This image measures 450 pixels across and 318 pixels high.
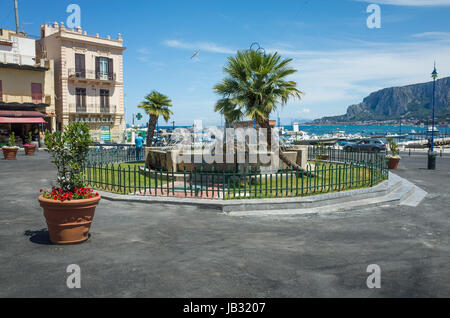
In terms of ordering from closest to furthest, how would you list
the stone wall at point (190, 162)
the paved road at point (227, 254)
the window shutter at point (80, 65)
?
Answer: the paved road at point (227, 254) < the stone wall at point (190, 162) < the window shutter at point (80, 65)

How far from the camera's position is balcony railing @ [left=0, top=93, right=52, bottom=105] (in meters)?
35.3

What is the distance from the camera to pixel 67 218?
20.0 ft

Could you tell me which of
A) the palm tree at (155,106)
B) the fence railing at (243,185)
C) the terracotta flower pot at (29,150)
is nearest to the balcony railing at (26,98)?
the terracotta flower pot at (29,150)

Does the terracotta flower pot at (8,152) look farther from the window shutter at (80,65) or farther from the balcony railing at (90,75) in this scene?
the window shutter at (80,65)

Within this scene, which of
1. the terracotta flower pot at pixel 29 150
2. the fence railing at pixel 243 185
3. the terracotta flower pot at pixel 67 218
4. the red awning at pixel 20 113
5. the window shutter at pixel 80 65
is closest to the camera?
the terracotta flower pot at pixel 67 218

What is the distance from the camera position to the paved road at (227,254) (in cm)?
452

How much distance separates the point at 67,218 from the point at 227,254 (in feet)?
9.18

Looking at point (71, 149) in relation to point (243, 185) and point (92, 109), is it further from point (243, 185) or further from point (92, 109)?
point (92, 109)

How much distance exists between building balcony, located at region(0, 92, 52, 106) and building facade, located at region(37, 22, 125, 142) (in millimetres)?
1959

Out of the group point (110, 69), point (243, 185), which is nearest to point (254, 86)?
point (243, 185)

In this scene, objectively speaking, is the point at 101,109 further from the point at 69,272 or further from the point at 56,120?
the point at 69,272

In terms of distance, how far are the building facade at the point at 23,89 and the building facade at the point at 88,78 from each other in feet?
5.08
